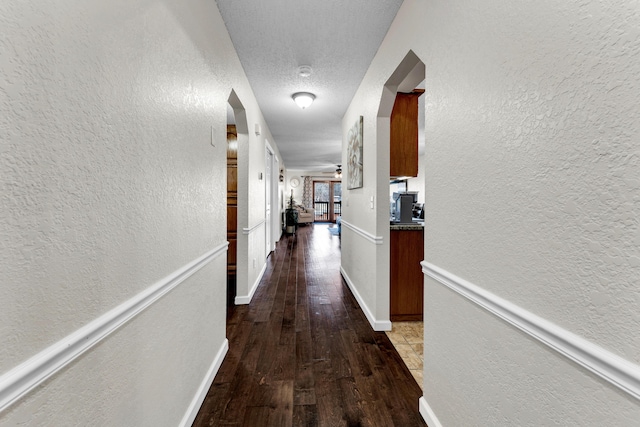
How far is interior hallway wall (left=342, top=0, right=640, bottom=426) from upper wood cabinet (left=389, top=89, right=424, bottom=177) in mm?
1328

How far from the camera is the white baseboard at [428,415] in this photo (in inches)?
53.9

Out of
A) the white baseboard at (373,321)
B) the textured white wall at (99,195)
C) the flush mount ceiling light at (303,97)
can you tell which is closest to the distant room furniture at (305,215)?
the flush mount ceiling light at (303,97)

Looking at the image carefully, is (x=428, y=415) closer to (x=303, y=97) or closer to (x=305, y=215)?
(x=303, y=97)

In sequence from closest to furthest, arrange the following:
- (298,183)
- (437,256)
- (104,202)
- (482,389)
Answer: (104,202), (482,389), (437,256), (298,183)

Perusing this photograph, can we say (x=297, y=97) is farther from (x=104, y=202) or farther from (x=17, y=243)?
(x=17, y=243)

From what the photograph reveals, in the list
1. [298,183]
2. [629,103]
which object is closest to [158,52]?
[629,103]

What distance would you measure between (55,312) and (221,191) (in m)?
1.43

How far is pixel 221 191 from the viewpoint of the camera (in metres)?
2.02

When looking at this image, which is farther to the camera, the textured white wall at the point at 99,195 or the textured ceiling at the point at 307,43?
the textured ceiling at the point at 307,43

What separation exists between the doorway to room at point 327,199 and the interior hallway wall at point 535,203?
1161 centimetres

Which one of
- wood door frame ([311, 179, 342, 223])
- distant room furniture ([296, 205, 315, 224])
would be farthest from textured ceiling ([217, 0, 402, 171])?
wood door frame ([311, 179, 342, 223])

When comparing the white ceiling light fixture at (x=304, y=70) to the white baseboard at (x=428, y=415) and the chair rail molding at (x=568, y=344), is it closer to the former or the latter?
the chair rail molding at (x=568, y=344)

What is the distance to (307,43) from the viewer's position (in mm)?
Result: 2211

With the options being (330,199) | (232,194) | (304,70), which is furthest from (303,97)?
(330,199)
